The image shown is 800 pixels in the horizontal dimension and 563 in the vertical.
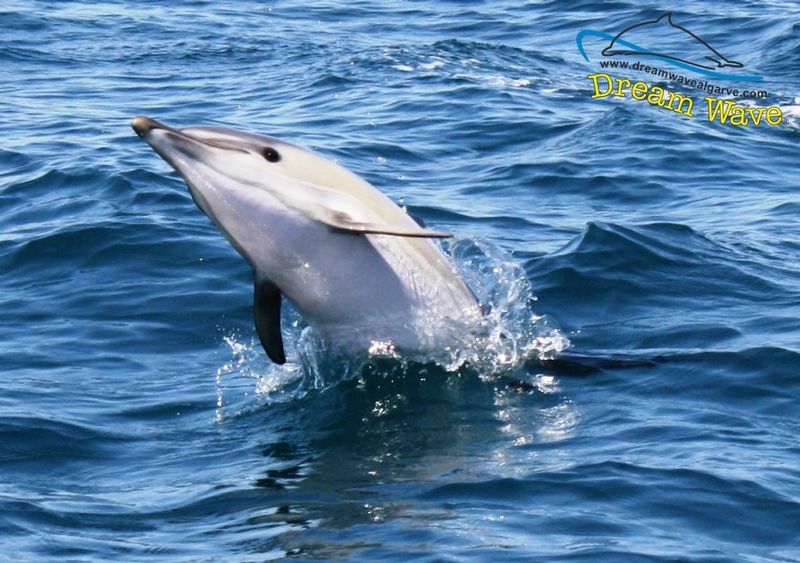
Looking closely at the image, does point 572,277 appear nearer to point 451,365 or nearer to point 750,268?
point 750,268

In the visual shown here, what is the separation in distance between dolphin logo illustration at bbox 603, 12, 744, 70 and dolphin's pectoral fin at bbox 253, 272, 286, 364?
15.3m

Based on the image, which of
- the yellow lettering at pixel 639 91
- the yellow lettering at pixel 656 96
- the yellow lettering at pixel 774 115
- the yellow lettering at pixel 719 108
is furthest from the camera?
the yellow lettering at pixel 639 91

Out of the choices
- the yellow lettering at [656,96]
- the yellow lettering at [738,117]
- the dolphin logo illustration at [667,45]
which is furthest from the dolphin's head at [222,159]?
the dolphin logo illustration at [667,45]

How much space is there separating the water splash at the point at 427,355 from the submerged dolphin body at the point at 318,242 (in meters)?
0.14

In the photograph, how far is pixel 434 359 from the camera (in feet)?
33.2

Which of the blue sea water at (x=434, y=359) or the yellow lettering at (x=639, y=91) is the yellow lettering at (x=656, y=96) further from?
the blue sea water at (x=434, y=359)

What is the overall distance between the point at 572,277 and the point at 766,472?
179 inches

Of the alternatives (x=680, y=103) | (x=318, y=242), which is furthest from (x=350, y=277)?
(x=680, y=103)

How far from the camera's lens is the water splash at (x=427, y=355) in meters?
10.0

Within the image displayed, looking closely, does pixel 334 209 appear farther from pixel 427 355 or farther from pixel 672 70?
pixel 672 70

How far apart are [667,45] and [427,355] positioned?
16294 millimetres

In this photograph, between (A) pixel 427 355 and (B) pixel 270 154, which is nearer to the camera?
(B) pixel 270 154

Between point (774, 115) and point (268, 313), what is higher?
point (268, 313)

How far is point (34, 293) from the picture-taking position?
1264 cm
